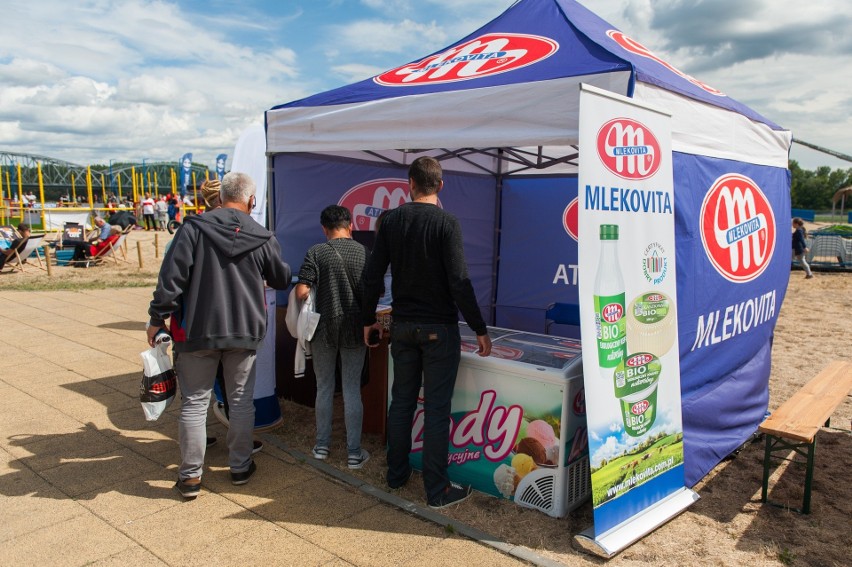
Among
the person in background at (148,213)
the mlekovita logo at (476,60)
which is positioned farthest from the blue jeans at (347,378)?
the person in background at (148,213)

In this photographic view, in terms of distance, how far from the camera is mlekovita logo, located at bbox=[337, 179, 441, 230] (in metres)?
6.04

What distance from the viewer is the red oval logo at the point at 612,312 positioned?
287cm

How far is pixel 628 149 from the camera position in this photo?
299 centimetres

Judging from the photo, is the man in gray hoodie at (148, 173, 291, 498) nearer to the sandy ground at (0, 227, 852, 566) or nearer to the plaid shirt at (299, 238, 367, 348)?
the plaid shirt at (299, 238, 367, 348)

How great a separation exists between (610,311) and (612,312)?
2cm

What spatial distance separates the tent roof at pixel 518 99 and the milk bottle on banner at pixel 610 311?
63 centimetres

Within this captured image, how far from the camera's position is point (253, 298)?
3.37 m

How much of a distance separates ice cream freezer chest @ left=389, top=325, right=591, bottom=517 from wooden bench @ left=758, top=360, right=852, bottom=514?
1.08 m

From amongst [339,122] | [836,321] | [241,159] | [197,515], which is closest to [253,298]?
[197,515]

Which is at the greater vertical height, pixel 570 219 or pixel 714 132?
pixel 714 132

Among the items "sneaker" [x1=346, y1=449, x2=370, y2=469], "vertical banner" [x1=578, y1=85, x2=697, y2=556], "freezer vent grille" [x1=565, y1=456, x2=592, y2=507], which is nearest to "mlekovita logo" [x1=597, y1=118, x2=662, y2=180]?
"vertical banner" [x1=578, y1=85, x2=697, y2=556]

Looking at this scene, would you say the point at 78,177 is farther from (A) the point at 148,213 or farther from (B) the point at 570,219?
(B) the point at 570,219

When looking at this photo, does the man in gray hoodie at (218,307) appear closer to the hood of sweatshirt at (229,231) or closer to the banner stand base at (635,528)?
the hood of sweatshirt at (229,231)

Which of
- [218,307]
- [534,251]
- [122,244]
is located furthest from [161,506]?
[122,244]
